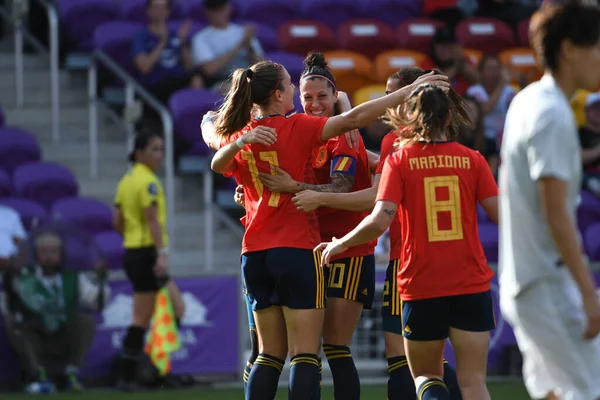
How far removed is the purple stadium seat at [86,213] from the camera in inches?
433

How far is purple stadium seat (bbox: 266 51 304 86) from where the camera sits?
12.6m

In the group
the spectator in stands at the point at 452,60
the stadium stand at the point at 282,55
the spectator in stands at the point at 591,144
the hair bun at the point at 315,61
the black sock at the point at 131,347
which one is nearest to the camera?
the hair bun at the point at 315,61

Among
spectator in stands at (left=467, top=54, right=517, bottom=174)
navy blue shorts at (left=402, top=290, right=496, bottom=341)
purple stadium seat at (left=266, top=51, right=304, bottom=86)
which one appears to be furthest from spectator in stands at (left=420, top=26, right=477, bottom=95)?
navy blue shorts at (left=402, top=290, right=496, bottom=341)

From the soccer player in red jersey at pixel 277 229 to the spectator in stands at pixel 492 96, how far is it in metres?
6.90

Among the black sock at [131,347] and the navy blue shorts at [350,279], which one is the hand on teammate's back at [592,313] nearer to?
the navy blue shorts at [350,279]

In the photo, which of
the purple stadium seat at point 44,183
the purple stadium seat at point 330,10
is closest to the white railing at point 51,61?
the purple stadium seat at point 44,183

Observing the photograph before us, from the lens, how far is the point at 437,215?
5180mm

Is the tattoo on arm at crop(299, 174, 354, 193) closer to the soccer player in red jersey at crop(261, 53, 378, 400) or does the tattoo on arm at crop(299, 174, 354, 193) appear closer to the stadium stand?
the soccer player in red jersey at crop(261, 53, 378, 400)

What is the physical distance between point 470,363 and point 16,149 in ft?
25.2

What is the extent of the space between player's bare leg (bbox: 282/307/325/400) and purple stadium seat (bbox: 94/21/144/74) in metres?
7.93

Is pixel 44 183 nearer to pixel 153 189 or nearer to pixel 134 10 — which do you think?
pixel 153 189

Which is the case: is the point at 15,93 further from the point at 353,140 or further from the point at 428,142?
the point at 428,142

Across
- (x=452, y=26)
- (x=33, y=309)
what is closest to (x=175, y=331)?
(x=33, y=309)

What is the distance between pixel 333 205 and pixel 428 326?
925 millimetres
